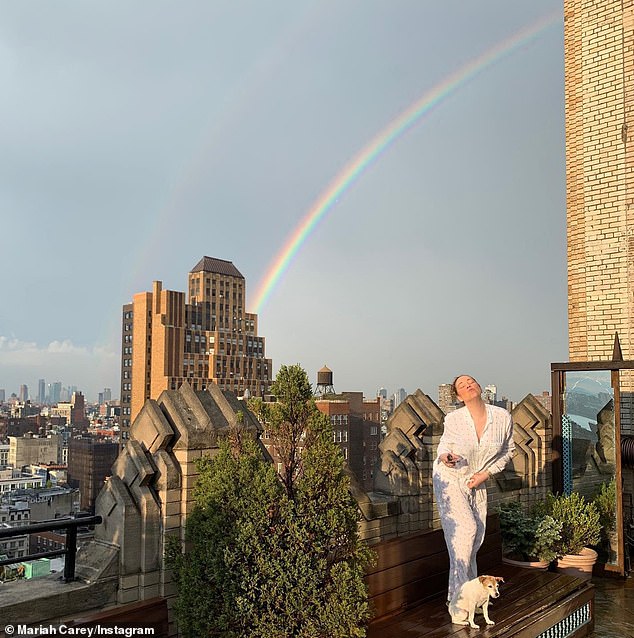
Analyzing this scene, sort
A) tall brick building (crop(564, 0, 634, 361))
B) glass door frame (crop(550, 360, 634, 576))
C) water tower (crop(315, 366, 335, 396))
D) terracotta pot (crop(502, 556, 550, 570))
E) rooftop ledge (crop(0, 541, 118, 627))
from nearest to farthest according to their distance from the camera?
1. rooftop ledge (crop(0, 541, 118, 627))
2. terracotta pot (crop(502, 556, 550, 570))
3. glass door frame (crop(550, 360, 634, 576))
4. tall brick building (crop(564, 0, 634, 361))
5. water tower (crop(315, 366, 335, 396))

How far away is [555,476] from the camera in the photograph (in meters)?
11.9

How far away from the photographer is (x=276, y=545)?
5.00 metres

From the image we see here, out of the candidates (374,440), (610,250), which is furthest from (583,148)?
(374,440)

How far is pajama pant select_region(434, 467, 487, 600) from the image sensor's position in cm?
672

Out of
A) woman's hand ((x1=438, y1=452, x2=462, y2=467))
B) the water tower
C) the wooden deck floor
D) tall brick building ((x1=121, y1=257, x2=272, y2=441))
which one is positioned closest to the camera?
the wooden deck floor

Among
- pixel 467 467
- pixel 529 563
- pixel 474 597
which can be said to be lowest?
pixel 529 563

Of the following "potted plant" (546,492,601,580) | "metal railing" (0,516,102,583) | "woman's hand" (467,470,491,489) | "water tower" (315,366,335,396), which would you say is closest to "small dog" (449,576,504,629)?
"woman's hand" (467,470,491,489)

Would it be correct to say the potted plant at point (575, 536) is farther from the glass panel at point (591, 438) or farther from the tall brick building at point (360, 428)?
the tall brick building at point (360, 428)

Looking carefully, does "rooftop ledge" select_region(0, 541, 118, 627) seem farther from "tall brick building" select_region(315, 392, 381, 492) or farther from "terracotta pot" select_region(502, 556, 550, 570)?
"tall brick building" select_region(315, 392, 381, 492)

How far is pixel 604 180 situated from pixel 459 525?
11716 millimetres

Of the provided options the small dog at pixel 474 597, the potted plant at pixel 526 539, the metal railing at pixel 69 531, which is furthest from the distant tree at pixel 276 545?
the potted plant at pixel 526 539

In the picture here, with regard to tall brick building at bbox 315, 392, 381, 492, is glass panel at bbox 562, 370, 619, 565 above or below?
above

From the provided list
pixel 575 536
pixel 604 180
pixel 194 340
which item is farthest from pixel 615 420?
pixel 194 340

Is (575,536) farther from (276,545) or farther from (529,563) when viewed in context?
(276,545)
